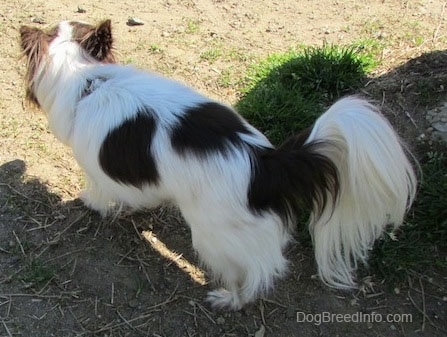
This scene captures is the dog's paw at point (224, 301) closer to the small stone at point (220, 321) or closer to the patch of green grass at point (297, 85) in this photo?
the small stone at point (220, 321)

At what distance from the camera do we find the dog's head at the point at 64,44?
105 inches

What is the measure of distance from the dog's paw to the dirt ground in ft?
0.16

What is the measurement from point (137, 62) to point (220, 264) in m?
2.17

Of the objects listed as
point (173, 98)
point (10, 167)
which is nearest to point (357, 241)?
point (173, 98)

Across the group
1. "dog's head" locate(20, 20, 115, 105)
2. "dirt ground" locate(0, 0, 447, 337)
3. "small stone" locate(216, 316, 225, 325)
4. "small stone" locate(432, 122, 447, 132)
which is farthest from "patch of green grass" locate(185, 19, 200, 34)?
"small stone" locate(216, 316, 225, 325)

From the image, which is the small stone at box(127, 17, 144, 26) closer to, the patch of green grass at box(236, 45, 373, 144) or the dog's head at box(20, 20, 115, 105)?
the patch of green grass at box(236, 45, 373, 144)

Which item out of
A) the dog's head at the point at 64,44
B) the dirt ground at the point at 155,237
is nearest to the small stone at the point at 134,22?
the dirt ground at the point at 155,237

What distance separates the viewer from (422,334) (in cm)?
275

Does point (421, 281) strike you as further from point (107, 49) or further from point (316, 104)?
point (107, 49)

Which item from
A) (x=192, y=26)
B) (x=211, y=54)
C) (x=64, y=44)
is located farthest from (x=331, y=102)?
(x=64, y=44)

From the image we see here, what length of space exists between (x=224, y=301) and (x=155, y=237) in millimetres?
608

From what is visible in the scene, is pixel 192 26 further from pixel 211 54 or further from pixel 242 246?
pixel 242 246

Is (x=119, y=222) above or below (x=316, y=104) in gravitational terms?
below

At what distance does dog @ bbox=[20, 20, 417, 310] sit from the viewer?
2.08 metres
